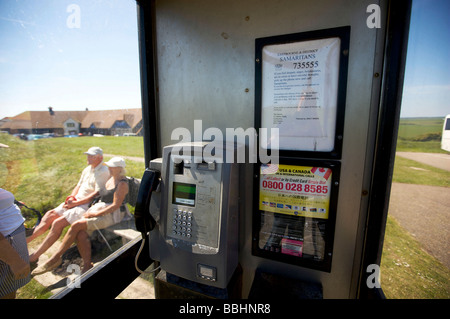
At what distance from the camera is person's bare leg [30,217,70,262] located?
5.41ft

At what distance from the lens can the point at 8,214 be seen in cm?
121

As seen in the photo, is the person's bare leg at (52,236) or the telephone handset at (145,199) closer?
the telephone handset at (145,199)

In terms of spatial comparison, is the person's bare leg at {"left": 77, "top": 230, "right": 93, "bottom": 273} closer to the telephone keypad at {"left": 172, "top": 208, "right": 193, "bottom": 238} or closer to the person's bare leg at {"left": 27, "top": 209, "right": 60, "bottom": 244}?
the person's bare leg at {"left": 27, "top": 209, "right": 60, "bottom": 244}

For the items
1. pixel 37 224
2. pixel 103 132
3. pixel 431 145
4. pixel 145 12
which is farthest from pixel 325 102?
pixel 37 224

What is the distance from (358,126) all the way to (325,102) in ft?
0.69

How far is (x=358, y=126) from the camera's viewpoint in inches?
43.1

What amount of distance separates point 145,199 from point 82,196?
1525 millimetres

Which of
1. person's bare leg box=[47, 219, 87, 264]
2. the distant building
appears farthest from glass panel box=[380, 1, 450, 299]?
person's bare leg box=[47, 219, 87, 264]

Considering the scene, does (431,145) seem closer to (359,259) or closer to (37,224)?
(359,259)

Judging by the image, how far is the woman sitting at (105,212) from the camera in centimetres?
207

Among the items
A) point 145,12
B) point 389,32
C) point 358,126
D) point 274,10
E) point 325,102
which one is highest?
point 145,12

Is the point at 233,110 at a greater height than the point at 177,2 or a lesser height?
lesser

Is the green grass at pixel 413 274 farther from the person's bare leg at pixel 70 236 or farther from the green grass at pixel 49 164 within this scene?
the person's bare leg at pixel 70 236

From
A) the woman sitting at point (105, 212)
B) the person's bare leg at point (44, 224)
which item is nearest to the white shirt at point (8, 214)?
the person's bare leg at point (44, 224)
